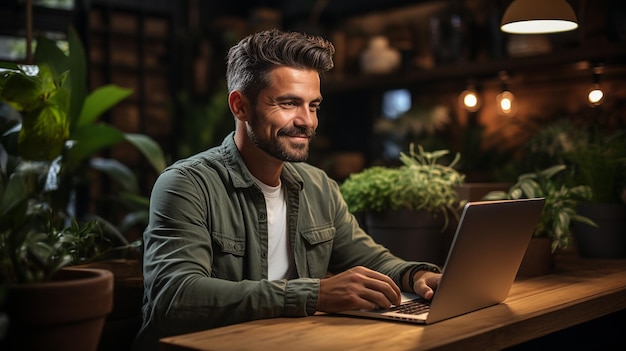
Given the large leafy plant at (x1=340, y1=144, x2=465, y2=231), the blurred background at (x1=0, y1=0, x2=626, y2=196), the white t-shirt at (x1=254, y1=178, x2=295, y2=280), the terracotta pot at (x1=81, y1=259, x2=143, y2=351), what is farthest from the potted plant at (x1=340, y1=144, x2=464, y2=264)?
the terracotta pot at (x1=81, y1=259, x2=143, y2=351)

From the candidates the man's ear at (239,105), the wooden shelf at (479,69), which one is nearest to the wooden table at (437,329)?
the man's ear at (239,105)

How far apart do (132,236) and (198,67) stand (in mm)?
1364

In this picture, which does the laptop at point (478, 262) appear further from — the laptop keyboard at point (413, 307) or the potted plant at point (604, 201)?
the potted plant at point (604, 201)

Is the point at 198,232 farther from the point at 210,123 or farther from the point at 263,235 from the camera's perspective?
the point at 210,123

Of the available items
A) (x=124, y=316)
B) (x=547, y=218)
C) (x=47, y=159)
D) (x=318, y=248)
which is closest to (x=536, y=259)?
(x=547, y=218)

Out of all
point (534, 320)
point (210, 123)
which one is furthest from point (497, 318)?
point (210, 123)

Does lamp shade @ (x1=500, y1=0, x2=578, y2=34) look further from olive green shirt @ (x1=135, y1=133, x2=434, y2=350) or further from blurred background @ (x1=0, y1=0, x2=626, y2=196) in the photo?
olive green shirt @ (x1=135, y1=133, x2=434, y2=350)

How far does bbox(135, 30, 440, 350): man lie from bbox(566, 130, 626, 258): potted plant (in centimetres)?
111

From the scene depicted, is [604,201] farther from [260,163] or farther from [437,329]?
[437,329]

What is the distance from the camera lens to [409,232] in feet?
9.25

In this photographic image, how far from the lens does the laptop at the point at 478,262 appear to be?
1.78m

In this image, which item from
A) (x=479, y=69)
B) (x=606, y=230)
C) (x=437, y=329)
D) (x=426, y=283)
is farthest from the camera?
(x=479, y=69)

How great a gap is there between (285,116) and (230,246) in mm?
421

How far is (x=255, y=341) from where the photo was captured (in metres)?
1.68
